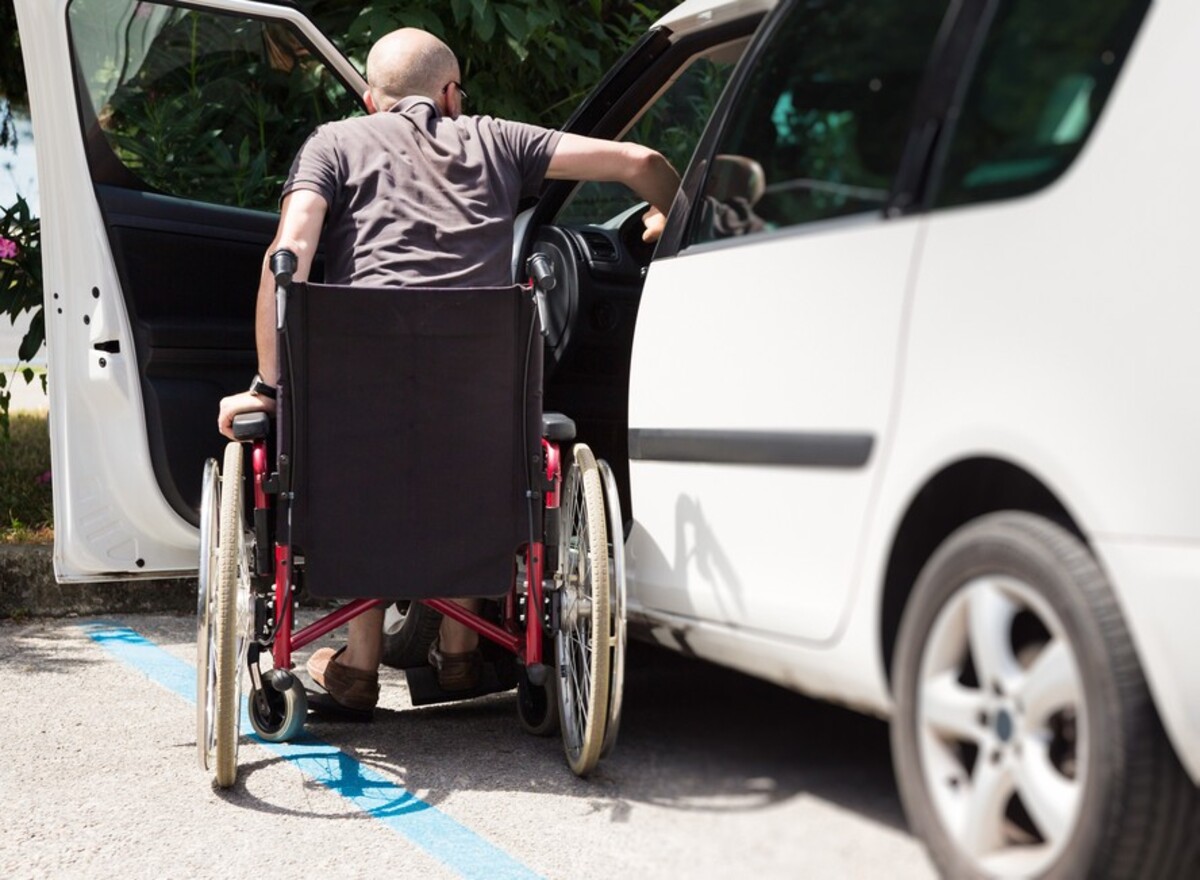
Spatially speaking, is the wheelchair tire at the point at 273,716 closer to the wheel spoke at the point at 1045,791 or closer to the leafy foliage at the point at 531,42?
the leafy foliage at the point at 531,42

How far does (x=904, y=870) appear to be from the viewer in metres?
0.53

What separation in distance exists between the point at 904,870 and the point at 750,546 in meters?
0.14

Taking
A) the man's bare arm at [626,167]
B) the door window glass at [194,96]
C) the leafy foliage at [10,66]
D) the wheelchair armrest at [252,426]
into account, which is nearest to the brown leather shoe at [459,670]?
the wheelchair armrest at [252,426]

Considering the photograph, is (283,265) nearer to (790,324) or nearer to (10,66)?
(790,324)

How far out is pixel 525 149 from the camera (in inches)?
74.3

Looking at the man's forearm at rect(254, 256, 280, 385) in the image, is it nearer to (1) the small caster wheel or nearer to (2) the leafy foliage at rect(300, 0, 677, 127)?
(2) the leafy foliage at rect(300, 0, 677, 127)

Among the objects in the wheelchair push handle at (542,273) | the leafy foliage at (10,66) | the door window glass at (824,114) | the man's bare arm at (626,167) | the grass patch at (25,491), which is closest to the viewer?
the door window glass at (824,114)

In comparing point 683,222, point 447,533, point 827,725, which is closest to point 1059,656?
point 827,725

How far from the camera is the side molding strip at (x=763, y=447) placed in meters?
0.53

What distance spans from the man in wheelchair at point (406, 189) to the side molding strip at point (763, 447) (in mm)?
1090

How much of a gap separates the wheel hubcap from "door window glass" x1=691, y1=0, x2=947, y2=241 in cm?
14

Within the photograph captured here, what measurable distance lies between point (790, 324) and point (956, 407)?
0.31 feet

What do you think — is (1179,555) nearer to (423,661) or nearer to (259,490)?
(259,490)

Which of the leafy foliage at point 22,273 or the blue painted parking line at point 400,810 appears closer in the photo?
the blue painted parking line at point 400,810
